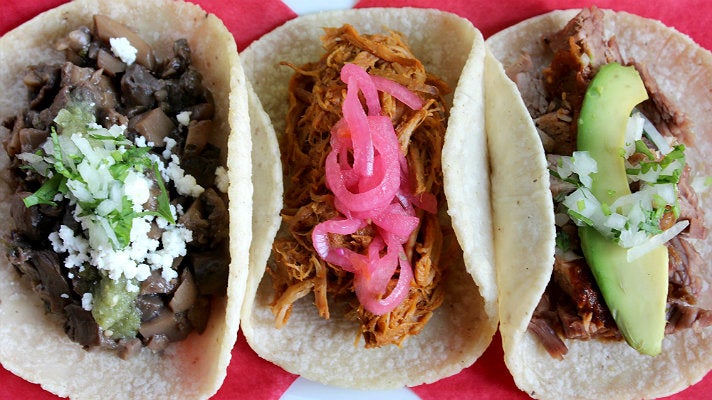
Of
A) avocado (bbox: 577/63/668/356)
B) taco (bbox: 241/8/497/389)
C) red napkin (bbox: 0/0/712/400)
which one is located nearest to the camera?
avocado (bbox: 577/63/668/356)

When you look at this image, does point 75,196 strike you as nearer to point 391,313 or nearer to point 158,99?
point 158,99

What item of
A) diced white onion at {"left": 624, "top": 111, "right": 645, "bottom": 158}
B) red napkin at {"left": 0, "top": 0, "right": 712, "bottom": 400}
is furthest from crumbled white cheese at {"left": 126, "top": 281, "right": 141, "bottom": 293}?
diced white onion at {"left": 624, "top": 111, "right": 645, "bottom": 158}

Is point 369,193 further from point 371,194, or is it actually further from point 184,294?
point 184,294

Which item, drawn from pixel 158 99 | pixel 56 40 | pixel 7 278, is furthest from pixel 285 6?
pixel 7 278

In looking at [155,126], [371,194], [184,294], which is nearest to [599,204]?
[371,194]

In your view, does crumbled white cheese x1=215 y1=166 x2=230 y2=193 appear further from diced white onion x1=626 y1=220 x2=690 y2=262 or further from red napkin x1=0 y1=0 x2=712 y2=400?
diced white onion x1=626 y1=220 x2=690 y2=262

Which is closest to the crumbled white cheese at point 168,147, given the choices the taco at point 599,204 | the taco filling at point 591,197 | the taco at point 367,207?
the taco at point 367,207
